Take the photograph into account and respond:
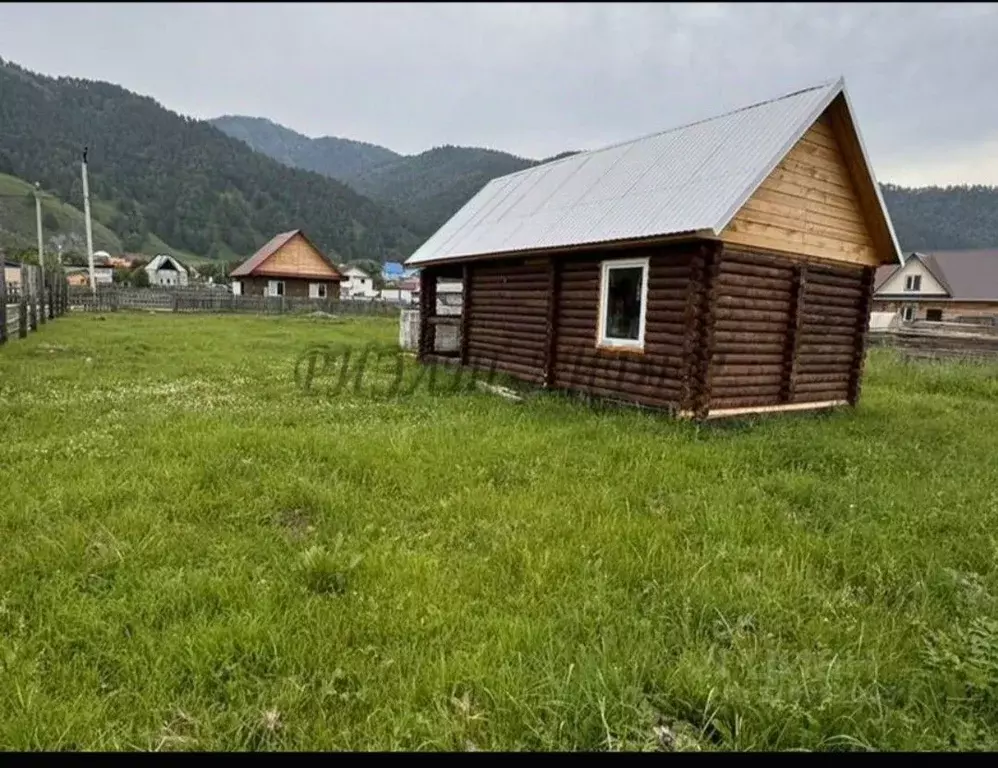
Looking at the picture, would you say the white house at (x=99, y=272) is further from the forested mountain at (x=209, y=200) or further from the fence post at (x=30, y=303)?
the fence post at (x=30, y=303)

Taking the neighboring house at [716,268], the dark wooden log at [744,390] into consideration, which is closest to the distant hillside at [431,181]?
the neighboring house at [716,268]

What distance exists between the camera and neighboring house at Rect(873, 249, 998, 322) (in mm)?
40719

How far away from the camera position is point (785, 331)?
1027 cm

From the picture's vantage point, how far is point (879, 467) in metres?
6.87

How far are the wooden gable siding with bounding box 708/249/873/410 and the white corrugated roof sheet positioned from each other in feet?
3.49

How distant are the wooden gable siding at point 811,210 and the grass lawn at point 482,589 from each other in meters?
3.46

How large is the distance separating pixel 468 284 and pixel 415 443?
7778 mm

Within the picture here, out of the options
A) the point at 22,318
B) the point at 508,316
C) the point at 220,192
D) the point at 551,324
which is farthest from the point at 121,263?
the point at 551,324

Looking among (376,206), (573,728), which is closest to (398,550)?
(573,728)

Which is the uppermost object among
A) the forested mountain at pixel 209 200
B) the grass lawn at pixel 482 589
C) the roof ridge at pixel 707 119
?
the forested mountain at pixel 209 200

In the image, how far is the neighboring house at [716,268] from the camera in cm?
909

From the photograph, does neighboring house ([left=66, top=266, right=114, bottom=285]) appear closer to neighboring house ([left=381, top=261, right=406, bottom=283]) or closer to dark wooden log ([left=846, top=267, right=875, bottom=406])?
neighboring house ([left=381, top=261, right=406, bottom=283])

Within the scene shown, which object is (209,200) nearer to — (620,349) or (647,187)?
(647,187)

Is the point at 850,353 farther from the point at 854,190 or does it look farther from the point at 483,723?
the point at 483,723
